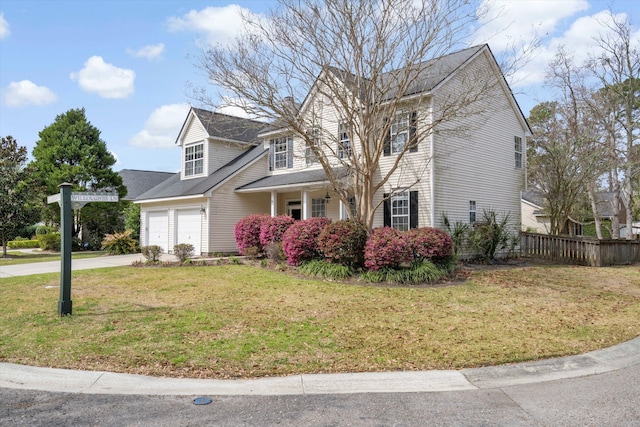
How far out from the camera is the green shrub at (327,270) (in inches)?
462

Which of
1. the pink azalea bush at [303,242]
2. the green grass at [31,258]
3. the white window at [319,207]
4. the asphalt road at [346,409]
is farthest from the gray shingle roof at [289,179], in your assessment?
the asphalt road at [346,409]

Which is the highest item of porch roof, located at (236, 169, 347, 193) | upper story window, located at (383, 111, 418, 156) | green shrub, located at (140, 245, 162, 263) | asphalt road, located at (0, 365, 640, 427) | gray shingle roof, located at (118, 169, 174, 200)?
gray shingle roof, located at (118, 169, 174, 200)

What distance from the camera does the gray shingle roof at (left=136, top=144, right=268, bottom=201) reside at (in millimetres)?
19766

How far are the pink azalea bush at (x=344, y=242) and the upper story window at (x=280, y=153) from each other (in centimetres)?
805

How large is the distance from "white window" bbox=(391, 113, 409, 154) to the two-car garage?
29.6 ft

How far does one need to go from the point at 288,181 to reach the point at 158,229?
8745mm

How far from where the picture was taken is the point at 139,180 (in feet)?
118

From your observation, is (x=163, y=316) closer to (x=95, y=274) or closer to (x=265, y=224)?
(x=95, y=274)

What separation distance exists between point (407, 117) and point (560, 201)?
930 cm

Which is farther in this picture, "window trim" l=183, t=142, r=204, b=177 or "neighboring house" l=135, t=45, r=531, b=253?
"window trim" l=183, t=142, r=204, b=177

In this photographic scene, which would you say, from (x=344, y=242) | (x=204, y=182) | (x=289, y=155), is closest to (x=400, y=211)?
(x=344, y=242)

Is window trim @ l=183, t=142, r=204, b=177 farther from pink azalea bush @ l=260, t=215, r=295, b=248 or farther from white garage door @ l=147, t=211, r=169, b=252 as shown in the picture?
pink azalea bush @ l=260, t=215, r=295, b=248

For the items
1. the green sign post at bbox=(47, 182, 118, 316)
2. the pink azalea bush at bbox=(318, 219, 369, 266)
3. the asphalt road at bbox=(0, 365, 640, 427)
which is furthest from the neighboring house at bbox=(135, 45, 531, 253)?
the asphalt road at bbox=(0, 365, 640, 427)

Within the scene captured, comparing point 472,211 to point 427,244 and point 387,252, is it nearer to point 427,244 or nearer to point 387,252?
point 427,244
